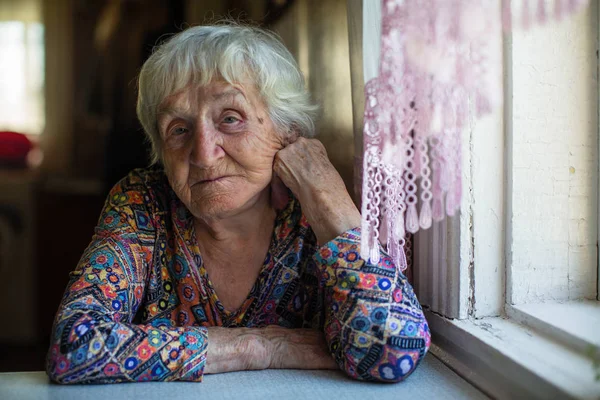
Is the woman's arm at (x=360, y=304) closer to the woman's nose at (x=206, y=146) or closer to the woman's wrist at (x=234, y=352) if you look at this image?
the woman's wrist at (x=234, y=352)

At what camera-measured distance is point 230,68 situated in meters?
1.54

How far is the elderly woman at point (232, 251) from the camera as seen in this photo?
1.27 metres

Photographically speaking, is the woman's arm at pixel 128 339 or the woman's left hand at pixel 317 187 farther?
the woman's left hand at pixel 317 187

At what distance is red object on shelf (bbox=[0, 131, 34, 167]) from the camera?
3512 millimetres

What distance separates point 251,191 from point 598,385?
933mm

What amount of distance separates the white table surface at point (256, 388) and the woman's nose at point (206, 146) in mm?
540

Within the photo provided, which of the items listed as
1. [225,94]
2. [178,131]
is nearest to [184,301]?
[178,131]

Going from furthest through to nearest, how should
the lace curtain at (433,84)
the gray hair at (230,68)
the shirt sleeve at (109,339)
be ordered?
1. the gray hair at (230,68)
2. the shirt sleeve at (109,339)
3. the lace curtain at (433,84)

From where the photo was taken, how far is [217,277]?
1649mm

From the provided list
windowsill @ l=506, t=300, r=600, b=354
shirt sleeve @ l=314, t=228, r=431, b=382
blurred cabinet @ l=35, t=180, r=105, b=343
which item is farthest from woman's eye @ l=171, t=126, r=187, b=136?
blurred cabinet @ l=35, t=180, r=105, b=343

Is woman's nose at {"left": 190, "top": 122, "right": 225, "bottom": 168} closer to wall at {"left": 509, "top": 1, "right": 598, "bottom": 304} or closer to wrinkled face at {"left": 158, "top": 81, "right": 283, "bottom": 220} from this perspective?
wrinkled face at {"left": 158, "top": 81, "right": 283, "bottom": 220}

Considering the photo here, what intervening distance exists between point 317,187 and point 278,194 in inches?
8.1

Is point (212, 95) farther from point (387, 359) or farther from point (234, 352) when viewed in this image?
point (387, 359)

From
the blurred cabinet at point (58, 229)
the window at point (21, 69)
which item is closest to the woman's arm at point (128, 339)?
the blurred cabinet at point (58, 229)
